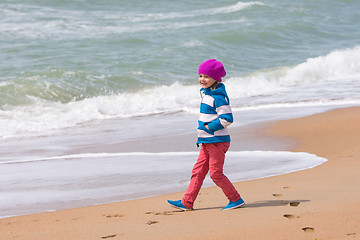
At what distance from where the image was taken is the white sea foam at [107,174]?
5.70 m

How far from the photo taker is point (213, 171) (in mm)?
4758

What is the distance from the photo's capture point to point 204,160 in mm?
4871

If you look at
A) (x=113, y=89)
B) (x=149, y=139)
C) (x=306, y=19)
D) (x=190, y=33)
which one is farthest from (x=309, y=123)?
(x=306, y=19)

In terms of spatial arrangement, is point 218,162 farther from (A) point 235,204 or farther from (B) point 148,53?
(B) point 148,53

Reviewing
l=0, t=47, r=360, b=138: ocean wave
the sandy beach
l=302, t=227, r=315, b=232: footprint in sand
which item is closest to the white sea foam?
the sandy beach

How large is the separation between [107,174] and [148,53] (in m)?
13.7

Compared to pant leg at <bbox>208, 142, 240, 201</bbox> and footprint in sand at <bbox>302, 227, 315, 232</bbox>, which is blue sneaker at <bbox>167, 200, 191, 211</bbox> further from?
footprint in sand at <bbox>302, 227, 315, 232</bbox>

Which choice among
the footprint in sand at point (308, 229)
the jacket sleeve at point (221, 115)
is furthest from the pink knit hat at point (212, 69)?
the footprint in sand at point (308, 229)

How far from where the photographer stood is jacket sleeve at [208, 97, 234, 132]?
15.1ft

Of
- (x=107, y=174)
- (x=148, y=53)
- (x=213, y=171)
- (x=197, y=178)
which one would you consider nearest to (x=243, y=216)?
(x=213, y=171)

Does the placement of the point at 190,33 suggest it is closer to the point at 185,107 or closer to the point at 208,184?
the point at 185,107

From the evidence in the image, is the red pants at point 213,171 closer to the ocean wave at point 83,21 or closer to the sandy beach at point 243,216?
the sandy beach at point 243,216

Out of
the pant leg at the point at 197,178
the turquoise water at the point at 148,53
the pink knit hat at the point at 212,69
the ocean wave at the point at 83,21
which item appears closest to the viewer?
the pink knit hat at the point at 212,69

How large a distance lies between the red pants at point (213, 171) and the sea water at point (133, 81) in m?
0.95
